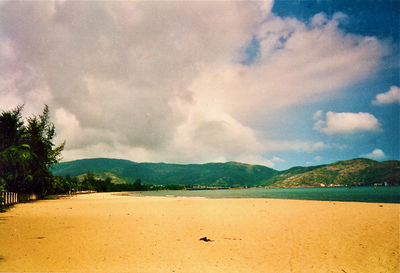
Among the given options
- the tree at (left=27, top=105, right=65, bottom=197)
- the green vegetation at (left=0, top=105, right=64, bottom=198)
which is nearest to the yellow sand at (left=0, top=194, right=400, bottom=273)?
the green vegetation at (left=0, top=105, right=64, bottom=198)

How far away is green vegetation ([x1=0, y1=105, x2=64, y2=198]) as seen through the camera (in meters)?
22.1

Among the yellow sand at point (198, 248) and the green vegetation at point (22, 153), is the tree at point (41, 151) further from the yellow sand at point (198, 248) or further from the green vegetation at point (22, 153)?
the yellow sand at point (198, 248)

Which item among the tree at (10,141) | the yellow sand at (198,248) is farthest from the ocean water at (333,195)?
the tree at (10,141)

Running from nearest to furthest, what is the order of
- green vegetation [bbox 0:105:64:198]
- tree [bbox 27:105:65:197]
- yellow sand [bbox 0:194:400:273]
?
yellow sand [bbox 0:194:400:273] < green vegetation [bbox 0:105:64:198] < tree [bbox 27:105:65:197]

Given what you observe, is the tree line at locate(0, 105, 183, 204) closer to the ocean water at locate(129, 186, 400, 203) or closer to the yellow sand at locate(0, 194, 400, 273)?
the yellow sand at locate(0, 194, 400, 273)

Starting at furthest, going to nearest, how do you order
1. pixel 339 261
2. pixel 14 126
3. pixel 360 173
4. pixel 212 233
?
pixel 360 173 < pixel 14 126 < pixel 212 233 < pixel 339 261

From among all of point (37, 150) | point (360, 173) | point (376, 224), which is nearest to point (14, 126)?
point (37, 150)

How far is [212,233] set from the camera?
36.7 ft

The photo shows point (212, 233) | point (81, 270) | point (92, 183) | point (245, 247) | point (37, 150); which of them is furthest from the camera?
point (92, 183)

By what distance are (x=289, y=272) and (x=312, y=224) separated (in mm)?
8732

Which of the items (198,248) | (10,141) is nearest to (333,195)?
(198,248)

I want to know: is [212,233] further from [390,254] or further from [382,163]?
[382,163]

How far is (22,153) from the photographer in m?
20.4

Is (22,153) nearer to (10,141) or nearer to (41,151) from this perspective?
(10,141)
